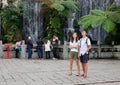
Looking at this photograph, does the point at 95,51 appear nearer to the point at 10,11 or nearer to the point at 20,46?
the point at 20,46

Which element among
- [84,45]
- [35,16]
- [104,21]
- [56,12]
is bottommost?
[84,45]

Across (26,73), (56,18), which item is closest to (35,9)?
(56,18)

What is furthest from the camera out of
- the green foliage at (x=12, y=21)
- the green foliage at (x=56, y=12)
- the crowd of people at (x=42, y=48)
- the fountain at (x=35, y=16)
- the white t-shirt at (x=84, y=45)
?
the fountain at (x=35, y=16)

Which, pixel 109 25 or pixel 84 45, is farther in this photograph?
pixel 109 25

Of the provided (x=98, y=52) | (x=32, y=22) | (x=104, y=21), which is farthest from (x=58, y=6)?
(x=98, y=52)

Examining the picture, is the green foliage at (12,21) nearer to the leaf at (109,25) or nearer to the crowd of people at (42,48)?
the crowd of people at (42,48)

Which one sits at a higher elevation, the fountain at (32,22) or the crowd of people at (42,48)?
the fountain at (32,22)

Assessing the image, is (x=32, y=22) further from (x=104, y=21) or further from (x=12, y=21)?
(x=104, y=21)

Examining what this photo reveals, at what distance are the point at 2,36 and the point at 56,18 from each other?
5.41 metres

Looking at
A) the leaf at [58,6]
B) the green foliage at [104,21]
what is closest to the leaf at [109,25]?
the green foliage at [104,21]

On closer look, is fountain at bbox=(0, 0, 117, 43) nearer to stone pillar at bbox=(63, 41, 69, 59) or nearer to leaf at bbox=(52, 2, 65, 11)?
leaf at bbox=(52, 2, 65, 11)

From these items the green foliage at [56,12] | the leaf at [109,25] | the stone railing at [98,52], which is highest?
the green foliage at [56,12]

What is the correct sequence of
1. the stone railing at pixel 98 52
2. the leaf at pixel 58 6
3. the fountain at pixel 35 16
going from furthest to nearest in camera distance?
the fountain at pixel 35 16 → the leaf at pixel 58 6 → the stone railing at pixel 98 52

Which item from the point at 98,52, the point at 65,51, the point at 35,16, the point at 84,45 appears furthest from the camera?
the point at 35,16
